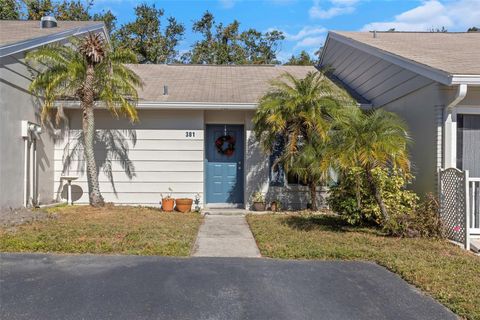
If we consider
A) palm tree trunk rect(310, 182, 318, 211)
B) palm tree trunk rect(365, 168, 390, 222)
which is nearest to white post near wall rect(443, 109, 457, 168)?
palm tree trunk rect(365, 168, 390, 222)

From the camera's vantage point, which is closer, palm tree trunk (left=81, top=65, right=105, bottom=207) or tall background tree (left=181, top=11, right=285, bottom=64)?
palm tree trunk (left=81, top=65, right=105, bottom=207)

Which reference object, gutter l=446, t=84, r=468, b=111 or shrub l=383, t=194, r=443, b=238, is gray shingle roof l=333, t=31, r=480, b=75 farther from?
shrub l=383, t=194, r=443, b=238

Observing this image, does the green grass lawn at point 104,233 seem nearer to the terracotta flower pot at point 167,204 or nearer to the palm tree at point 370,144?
the terracotta flower pot at point 167,204

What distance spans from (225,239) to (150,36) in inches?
849

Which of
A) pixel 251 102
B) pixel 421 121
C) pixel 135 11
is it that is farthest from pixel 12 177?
pixel 135 11

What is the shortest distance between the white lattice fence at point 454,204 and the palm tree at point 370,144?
0.79 metres

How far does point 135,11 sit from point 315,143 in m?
20.8

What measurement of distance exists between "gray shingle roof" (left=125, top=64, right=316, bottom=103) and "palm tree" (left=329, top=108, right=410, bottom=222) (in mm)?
4138

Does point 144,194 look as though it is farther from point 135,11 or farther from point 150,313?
point 135,11

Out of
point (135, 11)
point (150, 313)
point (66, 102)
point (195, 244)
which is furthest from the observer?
point (135, 11)

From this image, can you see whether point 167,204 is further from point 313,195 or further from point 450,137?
point 450,137

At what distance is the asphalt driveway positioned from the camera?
3.71 metres

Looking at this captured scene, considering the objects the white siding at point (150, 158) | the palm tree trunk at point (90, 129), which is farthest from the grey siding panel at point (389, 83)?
the palm tree trunk at point (90, 129)

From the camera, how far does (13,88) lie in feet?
28.1
